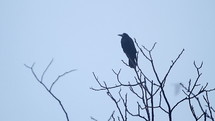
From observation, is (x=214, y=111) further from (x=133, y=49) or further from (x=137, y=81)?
(x=133, y=49)

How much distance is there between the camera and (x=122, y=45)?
870 centimetres

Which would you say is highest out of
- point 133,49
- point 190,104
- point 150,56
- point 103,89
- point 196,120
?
point 133,49

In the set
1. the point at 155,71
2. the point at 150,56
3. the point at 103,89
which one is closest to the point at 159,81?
the point at 155,71

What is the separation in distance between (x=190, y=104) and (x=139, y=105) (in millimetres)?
477

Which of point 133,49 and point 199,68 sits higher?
point 133,49

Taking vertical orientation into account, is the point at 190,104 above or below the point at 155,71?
below

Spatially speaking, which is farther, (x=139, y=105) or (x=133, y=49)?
(x=133, y=49)

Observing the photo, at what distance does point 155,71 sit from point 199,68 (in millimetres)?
433

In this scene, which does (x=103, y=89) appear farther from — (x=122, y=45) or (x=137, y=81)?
(x=122, y=45)

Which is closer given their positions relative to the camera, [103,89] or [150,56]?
[150,56]

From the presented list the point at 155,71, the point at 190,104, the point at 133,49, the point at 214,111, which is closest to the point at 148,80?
the point at 155,71

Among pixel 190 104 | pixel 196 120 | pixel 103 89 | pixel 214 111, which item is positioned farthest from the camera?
pixel 103 89

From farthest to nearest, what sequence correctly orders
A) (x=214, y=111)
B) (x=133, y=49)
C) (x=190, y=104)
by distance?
(x=133, y=49), (x=214, y=111), (x=190, y=104)

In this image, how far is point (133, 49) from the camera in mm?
8359
